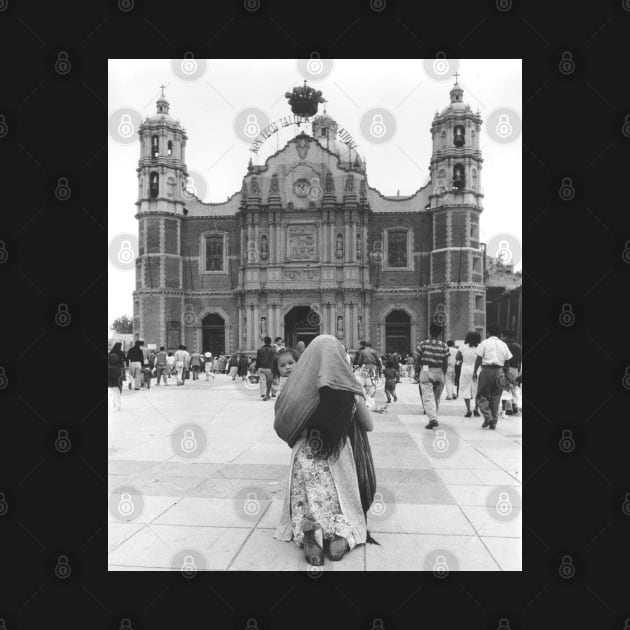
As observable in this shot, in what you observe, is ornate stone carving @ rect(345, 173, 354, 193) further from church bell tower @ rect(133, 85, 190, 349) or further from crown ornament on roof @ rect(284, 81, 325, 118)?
church bell tower @ rect(133, 85, 190, 349)

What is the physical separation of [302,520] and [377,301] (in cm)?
2673

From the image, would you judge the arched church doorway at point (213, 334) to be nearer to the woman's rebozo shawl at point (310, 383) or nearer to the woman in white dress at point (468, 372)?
the woman in white dress at point (468, 372)

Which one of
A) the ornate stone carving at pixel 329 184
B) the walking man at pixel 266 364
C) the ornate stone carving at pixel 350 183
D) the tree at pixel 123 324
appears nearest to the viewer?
the walking man at pixel 266 364

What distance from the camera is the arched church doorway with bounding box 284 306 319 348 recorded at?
98.9 ft

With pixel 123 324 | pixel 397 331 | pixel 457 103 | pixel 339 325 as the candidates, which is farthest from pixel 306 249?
pixel 123 324

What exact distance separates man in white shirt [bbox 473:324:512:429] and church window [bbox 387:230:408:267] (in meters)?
22.6

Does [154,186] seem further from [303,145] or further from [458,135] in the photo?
[458,135]

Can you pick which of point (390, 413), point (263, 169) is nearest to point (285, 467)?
point (390, 413)

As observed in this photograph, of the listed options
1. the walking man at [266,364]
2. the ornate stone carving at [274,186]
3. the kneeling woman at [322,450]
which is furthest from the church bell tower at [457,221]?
the kneeling woman at [322,450]

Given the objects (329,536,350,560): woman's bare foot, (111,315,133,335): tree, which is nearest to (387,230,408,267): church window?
(329,536,350,560): woman's bare foot

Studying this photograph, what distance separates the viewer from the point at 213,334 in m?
30.5

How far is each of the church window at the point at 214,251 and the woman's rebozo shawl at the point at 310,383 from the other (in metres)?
28.2

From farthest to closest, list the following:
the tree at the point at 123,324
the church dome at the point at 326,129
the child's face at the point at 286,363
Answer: the tree at the point at 123,324, the church dome at the point at 326,129, the child's face at the point at 286,363

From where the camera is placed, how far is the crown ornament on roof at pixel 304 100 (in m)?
30.9
